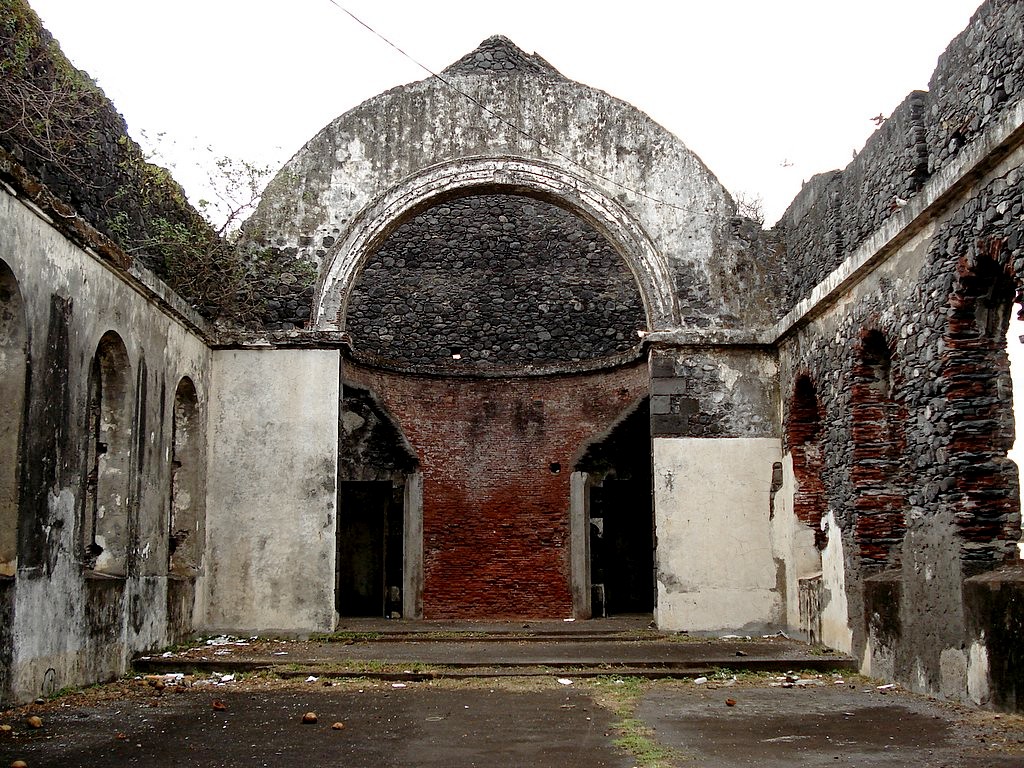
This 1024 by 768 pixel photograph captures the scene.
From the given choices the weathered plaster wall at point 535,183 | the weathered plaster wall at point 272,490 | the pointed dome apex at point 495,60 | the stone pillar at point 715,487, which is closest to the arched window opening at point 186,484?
the weathered plaster wall at point 272,490

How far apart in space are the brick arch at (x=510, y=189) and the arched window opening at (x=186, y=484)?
1939 millimetres

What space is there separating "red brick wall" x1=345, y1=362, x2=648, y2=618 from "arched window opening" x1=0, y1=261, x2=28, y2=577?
9.22 meters

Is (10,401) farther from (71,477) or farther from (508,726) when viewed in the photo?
(508,726)

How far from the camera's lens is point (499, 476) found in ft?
54.9

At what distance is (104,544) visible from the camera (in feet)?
28.5

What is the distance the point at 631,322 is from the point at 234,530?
8.32 metres

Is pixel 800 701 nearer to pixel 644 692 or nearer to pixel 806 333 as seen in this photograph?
pixel 644 692

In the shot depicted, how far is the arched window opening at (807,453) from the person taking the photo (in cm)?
1043

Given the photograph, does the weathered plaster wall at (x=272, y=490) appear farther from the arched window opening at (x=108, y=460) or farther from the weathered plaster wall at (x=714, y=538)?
the weathered plaster wall at (x=714, y=538)

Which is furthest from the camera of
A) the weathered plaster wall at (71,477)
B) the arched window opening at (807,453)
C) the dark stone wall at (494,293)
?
the dark stone wall at (494,293)

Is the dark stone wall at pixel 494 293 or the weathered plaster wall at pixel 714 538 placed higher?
the dark stone wall at pixel 494 293

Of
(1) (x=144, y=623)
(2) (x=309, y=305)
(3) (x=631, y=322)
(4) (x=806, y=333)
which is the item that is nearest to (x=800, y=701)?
(4) (x=806, y=333)

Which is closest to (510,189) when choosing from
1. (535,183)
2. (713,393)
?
(535,183)

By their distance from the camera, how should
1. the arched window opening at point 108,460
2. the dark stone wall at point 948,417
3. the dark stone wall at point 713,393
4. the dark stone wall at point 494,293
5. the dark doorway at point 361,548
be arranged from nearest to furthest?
the dark stone wall at point 948,417, the arched window opening at point 108,460, the dark stone wall at point 713,393, the dark doorway at point 361,548, the dark stone wall at point 494,293
